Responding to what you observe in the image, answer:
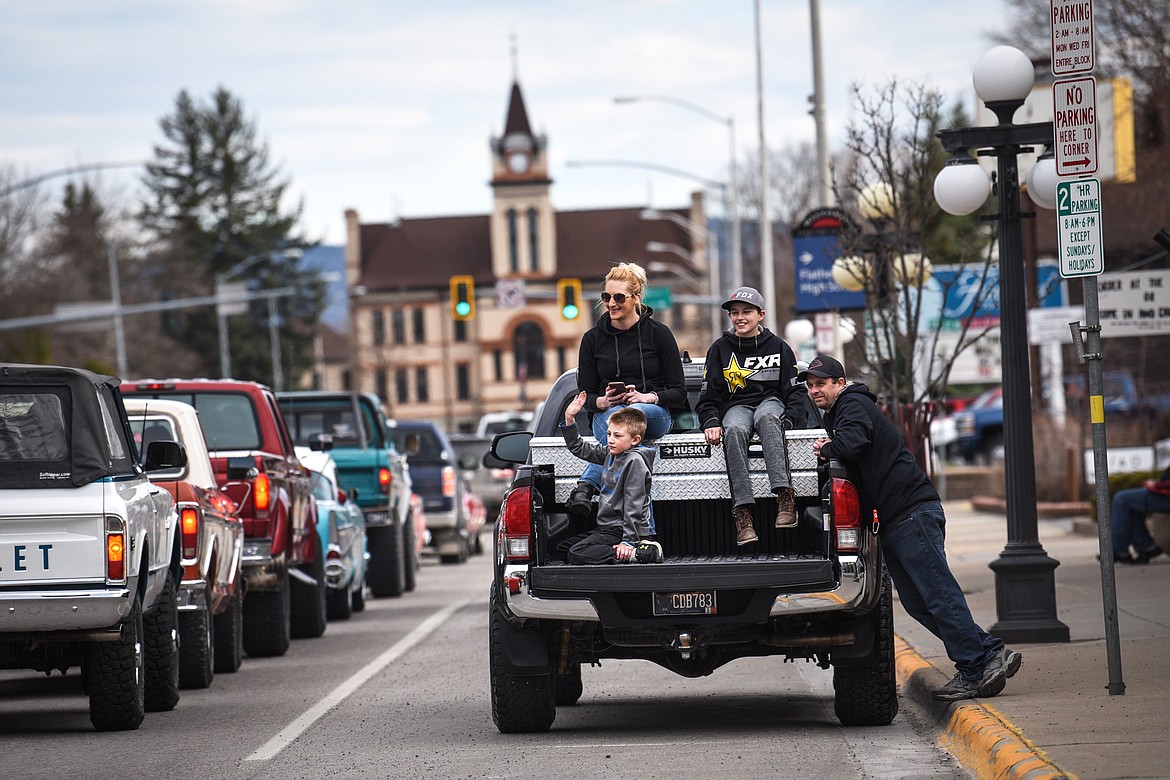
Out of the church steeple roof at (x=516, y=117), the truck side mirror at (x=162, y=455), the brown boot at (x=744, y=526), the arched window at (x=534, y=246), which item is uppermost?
the church steeple roof at (x=516, y=117)

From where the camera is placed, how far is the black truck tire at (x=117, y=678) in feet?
34.0

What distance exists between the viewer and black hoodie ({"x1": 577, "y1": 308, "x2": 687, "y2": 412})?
399 inches

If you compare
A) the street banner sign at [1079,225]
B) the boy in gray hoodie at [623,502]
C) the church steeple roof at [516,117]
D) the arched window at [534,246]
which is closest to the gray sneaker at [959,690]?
the boy in gray hoodie at [623,502]

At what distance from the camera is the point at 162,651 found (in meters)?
11.3

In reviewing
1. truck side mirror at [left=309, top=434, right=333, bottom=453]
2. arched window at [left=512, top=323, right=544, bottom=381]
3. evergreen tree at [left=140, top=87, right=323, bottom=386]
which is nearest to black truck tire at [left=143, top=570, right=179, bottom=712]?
truck side mirror at [left=309, top=434, right=333, bottom=453]

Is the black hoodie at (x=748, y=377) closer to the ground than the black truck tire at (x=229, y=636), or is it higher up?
higher up

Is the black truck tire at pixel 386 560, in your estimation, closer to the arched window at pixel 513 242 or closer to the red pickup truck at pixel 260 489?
the red pickup truck at pixel 260 489

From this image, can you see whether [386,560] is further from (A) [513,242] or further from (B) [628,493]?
(A) [513,242]

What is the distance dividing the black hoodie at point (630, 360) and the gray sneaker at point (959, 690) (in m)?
1.99

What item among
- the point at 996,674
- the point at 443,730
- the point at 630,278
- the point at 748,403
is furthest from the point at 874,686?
the point at 630,278

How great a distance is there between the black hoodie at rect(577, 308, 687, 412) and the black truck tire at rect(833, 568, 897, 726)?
1.56m

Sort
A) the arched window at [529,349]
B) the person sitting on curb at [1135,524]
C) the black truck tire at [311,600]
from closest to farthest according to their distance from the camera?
the black truck tire at [311,600] → the person sitting on curb at [1135,524] → the arched window at [529,349]

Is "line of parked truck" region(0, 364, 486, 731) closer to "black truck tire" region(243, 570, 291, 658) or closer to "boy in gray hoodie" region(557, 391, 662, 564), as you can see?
"black truck tire" region(243, 570, 291, 658)

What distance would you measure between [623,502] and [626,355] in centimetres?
105
